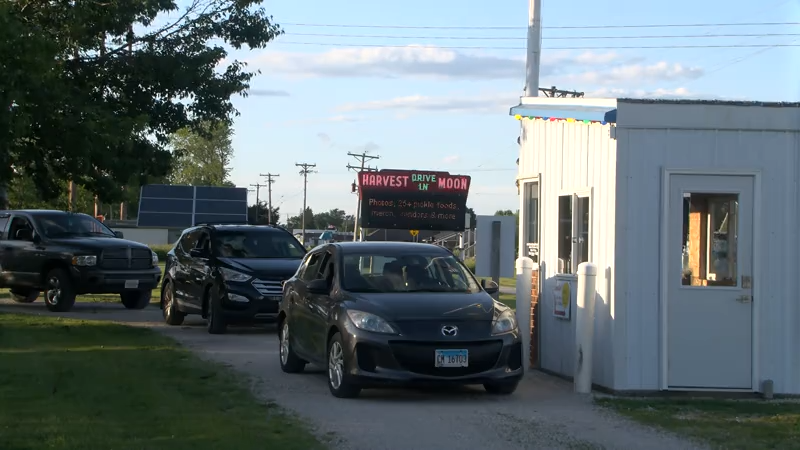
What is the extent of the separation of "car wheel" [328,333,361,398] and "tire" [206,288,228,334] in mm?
6717

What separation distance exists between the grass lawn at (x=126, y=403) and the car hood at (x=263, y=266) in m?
2.28

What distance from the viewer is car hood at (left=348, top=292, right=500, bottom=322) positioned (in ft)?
35.3

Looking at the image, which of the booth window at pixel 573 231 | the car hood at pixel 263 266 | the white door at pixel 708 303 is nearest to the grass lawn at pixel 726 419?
the white door at pixel 708 303

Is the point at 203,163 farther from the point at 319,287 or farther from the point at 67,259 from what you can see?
the point at 319,287

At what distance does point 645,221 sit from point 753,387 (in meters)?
2.09

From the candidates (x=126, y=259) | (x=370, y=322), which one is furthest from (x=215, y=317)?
(x=370, y=322)

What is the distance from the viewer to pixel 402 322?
34.9ft

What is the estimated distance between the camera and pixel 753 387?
37.6ft

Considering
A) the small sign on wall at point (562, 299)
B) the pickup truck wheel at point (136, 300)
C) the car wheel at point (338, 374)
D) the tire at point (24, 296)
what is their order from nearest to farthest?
1. the car wheel at point (338, 374)
2. the small sign on wall at point (562, 299)
3. the pickup truck wheel at point (136, 300)
4. the tire at point (24, 296)

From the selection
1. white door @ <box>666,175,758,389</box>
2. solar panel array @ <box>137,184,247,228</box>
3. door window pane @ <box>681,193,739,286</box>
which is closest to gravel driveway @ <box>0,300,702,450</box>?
white door @ <box>666,175,758,389</box>

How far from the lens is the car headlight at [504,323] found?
35.8ft

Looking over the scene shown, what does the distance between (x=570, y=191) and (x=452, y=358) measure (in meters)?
3.13

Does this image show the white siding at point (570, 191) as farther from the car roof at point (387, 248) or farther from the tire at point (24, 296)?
the tire at point (24, 296)

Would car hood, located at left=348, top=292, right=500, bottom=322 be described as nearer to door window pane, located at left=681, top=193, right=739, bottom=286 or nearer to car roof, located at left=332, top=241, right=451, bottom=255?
car roof, located at left=332, top=241, right=451, bottom=255
